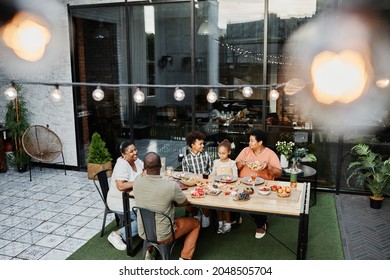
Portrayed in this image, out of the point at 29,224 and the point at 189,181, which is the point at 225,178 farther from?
the point at 29,224

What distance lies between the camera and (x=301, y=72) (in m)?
6.61

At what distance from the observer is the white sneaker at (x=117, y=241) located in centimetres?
488

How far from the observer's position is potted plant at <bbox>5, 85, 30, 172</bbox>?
26.0 ft

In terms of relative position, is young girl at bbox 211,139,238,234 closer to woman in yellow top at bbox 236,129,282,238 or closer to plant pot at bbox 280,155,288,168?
woman in yellow top at bbox 236,129,282,238

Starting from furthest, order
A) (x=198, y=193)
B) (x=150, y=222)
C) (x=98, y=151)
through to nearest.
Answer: (x=98, y=151)
(x=198, y=193)
(x=150, y=222)

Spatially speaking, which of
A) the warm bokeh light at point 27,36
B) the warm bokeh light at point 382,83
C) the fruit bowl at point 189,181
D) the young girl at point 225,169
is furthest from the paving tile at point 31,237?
the warm bokeh light at point 382,83

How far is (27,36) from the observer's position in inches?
311

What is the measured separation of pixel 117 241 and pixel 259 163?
2105 mm

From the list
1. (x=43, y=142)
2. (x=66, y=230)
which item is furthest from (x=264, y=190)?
(x=43, y=142)

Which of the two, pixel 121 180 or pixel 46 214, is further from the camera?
pixel 46 214

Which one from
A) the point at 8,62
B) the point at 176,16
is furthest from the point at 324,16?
the point at 8,62

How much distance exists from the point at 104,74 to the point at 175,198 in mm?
4563

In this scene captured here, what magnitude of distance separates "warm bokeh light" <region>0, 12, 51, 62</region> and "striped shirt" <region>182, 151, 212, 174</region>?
4306 millimetres
